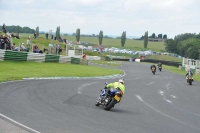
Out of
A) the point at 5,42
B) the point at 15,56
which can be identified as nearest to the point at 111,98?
the point at 15,56

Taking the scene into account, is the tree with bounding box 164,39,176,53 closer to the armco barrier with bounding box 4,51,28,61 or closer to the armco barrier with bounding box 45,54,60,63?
the armco barrier with bounding box 45,54,60,63

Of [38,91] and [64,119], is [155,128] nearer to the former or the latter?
[64,119]

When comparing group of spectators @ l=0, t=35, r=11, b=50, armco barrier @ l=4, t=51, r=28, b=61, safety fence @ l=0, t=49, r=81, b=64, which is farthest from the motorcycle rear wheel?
group of spectators @ l=0, t=35, r=11, b=50

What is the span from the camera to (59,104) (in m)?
15.2

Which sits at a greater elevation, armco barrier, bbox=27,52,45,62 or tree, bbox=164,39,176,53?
tree, bbox=164,39,176,53

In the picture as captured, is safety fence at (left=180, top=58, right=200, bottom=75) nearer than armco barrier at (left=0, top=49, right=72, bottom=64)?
No

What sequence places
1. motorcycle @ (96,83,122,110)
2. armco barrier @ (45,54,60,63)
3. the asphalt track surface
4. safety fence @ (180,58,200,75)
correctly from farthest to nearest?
1. safety fence @ (180,58,200,75)
2. armco barrier @ (45,54,60,63)
3. motorcycle @ (96,83,122,110)
4. the asphalt track surface

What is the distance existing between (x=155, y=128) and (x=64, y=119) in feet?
9.93

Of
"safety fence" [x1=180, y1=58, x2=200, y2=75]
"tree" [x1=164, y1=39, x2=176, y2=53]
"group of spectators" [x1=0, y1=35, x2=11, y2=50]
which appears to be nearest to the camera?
"group of spectators" [x1=0, y1=35, x2=11, y2=50]

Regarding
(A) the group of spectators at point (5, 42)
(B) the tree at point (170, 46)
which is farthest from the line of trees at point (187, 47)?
(A) the group of spectators at point (5, 42)

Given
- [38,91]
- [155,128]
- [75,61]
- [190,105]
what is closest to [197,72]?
[75,61]

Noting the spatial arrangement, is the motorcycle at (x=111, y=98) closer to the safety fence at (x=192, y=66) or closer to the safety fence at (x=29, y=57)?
the safety fence at (x=29, y=57)

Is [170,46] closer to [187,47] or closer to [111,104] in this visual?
[187,47]

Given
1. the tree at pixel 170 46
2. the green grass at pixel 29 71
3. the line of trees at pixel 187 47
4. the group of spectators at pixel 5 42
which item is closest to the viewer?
the green grass at pixel 29 71
